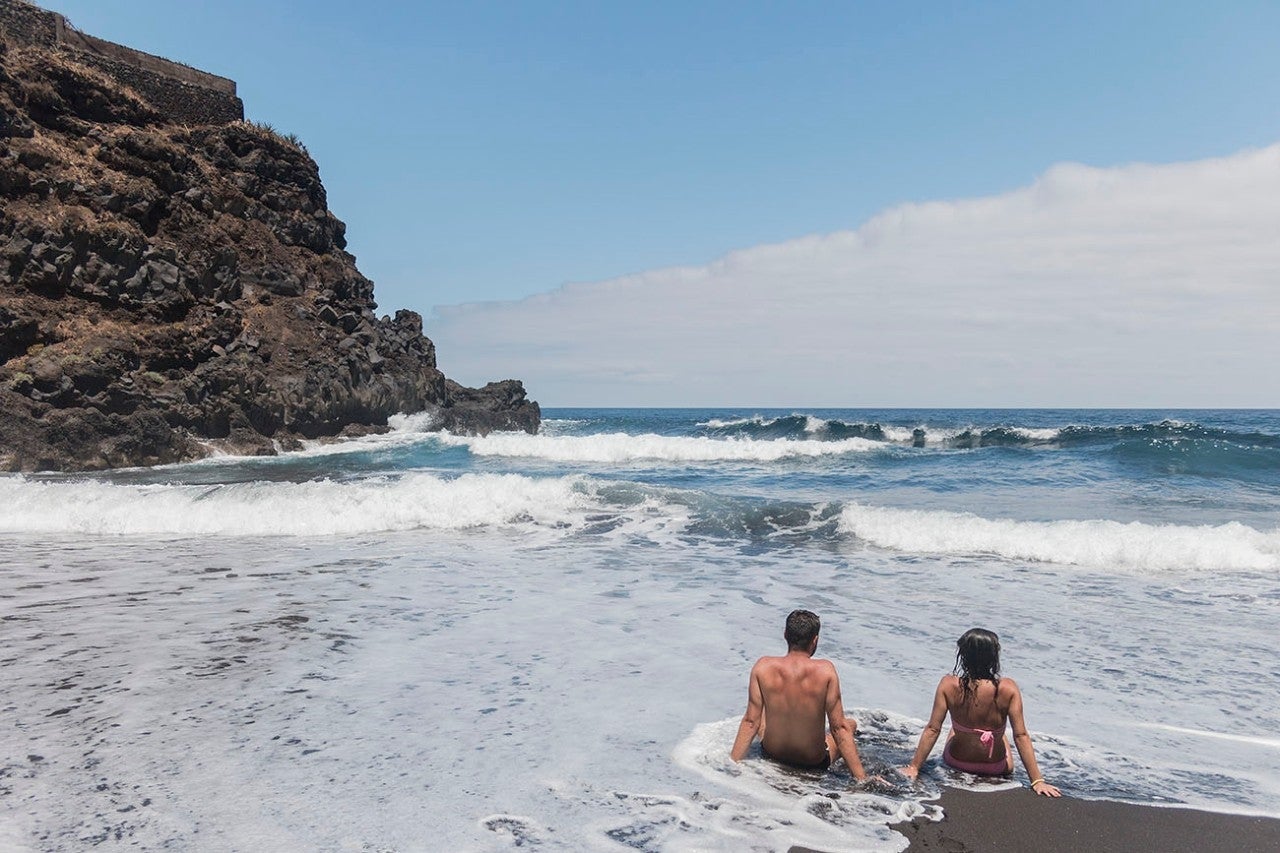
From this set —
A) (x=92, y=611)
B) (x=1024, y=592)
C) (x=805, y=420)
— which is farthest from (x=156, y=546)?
(x=805, y=420)

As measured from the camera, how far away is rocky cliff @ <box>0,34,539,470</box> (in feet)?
67.5

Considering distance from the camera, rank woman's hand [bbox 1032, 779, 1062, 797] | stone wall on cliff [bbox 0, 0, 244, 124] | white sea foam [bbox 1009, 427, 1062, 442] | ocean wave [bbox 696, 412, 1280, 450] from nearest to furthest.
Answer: woman's hand [bbox 1032, 779, 1062, 797] → stone wall on cliff [bbox 0, 0, 244, 124] → ocean wave [bbox 696, 412, 1280, 450] → white sea foam [bbox 1009, 427, 1062, 442]

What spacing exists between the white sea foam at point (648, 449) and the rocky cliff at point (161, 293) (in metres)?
5.93

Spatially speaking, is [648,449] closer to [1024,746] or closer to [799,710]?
[799,710]

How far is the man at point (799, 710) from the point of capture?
4094 millimetres

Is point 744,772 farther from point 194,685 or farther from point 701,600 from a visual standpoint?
point 701,600

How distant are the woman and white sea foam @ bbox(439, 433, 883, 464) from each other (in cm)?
2387

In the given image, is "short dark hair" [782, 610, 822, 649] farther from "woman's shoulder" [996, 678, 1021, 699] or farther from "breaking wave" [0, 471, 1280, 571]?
"breaking wave" [0, 471, 1280, 571]

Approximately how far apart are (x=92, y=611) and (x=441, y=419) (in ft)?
96.3

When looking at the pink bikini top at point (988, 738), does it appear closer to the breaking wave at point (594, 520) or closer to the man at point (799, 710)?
the man at point (799, 710)

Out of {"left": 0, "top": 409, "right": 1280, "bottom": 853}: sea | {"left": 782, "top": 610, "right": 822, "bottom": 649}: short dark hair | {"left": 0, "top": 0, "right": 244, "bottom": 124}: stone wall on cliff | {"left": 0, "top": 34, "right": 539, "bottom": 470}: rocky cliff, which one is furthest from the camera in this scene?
{"left": 0, "top": 0, "right": 244, "bottom": 124}: stone wall on cliff

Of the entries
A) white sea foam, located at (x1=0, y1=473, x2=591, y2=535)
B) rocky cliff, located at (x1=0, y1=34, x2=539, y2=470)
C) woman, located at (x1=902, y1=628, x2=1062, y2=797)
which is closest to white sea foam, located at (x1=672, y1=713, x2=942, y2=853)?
woman, located at (x1=902, y1=628, x2=1062, y2=797)

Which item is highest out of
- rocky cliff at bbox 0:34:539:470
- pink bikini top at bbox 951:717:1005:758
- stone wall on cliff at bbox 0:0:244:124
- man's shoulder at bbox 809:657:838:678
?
stone wall on cliff at bbox 0:0:244:124

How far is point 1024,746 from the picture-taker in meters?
3.99
